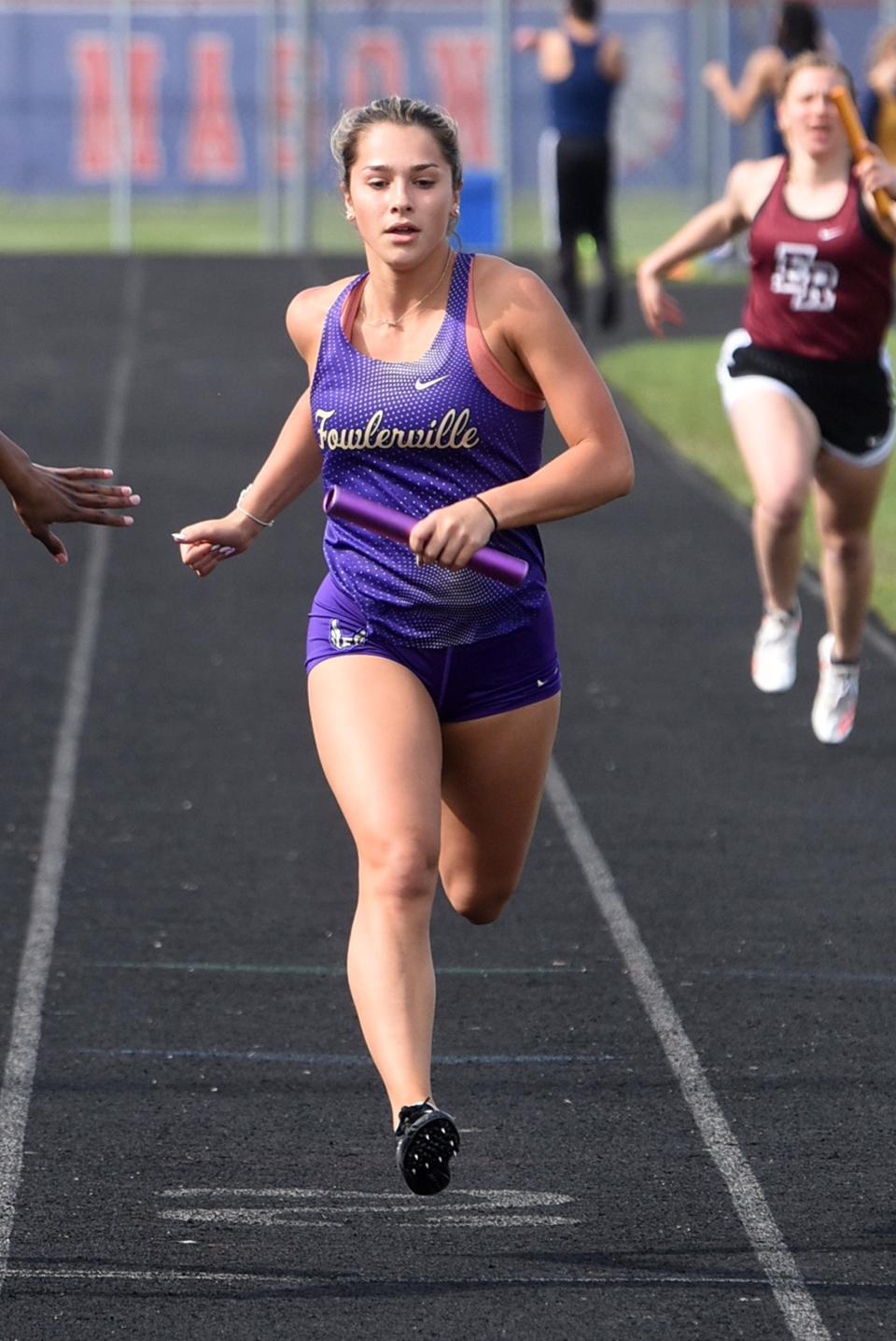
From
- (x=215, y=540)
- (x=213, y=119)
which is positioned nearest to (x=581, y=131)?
(x=215, y=540)

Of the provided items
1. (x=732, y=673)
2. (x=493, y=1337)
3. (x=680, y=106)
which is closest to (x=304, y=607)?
(x=732, y=673)

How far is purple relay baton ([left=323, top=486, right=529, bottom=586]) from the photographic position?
→ 4.19 meters

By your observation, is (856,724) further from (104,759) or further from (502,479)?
(502,479)

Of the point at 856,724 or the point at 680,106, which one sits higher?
the point at 856,724

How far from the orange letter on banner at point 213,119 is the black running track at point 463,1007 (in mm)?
23261

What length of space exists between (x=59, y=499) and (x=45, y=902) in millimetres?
2495

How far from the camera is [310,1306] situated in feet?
13.9

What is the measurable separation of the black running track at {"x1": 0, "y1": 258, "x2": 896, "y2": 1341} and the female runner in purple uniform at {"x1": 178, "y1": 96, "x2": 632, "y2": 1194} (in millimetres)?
503

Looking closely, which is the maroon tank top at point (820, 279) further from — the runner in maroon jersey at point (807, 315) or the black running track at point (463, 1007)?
the black running track at point (463, 1007)

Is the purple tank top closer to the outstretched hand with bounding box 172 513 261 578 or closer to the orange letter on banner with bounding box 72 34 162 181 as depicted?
the outstretched hand with bounding box 172 513 261 578

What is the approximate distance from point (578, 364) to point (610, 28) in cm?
2959

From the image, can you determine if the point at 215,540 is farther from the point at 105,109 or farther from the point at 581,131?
the point at 105,109

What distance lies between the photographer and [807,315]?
8086 millimetres

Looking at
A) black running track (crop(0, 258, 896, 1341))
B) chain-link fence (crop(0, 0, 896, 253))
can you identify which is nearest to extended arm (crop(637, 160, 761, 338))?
black running track (crop(0, 258, 896, 1341))
